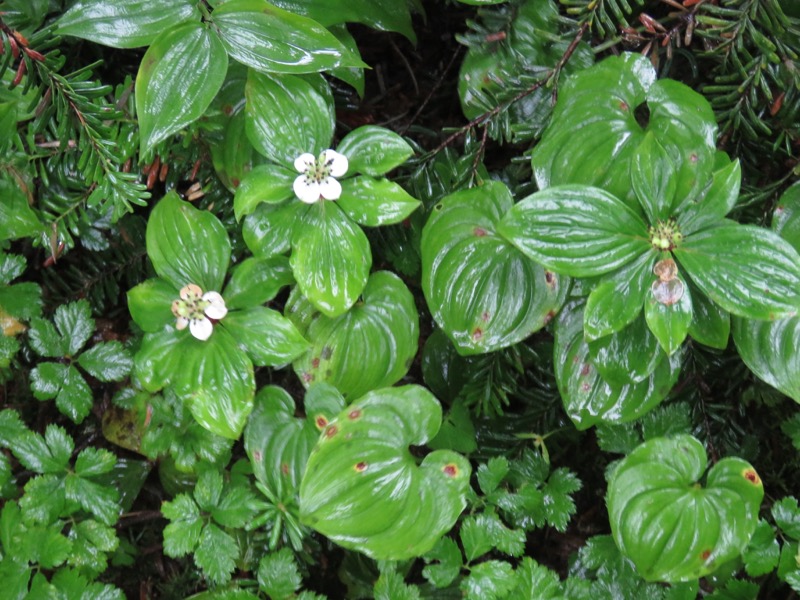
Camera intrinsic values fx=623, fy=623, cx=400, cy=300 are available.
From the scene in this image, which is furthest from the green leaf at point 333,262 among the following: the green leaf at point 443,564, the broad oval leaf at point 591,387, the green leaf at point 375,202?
the green leaf at point 443,564

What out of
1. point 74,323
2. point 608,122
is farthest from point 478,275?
point 74,323

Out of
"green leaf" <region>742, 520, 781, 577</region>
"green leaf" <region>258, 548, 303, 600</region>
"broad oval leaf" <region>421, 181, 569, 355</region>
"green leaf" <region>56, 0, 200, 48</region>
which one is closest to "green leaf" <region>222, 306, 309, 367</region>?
"broad oval leaf" <region>421, 181, 569, 355</region>

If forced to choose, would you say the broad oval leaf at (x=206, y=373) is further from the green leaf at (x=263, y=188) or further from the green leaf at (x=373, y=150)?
the green leaf at (x=373, y=150)

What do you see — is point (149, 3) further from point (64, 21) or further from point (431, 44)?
point (431, 44)

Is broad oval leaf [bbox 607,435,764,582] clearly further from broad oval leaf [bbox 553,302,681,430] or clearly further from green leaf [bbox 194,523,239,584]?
green leaf [bbox 194,523,239,584]

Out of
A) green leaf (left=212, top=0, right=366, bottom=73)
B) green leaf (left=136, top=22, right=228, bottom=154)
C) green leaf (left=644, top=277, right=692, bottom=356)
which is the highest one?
green leaf (left=212, top=0, right=366, bottom=73)

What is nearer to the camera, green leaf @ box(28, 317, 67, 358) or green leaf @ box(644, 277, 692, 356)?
green leaf @ box(644, 277, 692, 356)

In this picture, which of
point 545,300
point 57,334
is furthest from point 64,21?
point 545,300
